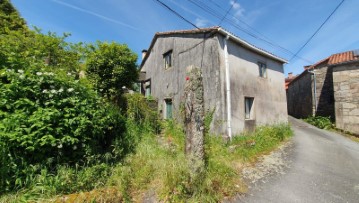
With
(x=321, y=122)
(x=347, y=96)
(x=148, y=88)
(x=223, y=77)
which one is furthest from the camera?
(x=148, y=88)

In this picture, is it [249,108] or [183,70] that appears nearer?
[249,108]

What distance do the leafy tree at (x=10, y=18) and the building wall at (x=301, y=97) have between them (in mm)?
26148

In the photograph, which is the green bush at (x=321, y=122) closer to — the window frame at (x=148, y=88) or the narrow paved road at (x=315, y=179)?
the narrow paved road at (x=315, y=179)

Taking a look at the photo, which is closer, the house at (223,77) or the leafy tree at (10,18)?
the house at (223,77)

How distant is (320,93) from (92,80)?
1771cm

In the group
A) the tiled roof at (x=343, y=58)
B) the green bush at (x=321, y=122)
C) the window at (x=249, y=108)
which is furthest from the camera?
the green bush at (x=321, y=122)

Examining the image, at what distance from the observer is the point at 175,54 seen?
36.6 feet

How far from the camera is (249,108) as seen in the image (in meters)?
10.1

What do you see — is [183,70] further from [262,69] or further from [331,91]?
[331,91]

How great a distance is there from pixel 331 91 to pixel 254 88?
9212 millimetres

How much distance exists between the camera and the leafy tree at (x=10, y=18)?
15.9 m

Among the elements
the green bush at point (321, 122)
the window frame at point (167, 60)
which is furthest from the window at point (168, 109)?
the green bush at point (321, 122)

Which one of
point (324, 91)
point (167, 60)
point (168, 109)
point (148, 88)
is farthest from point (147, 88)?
point (324, 91)

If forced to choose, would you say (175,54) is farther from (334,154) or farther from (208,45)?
(334,154)
